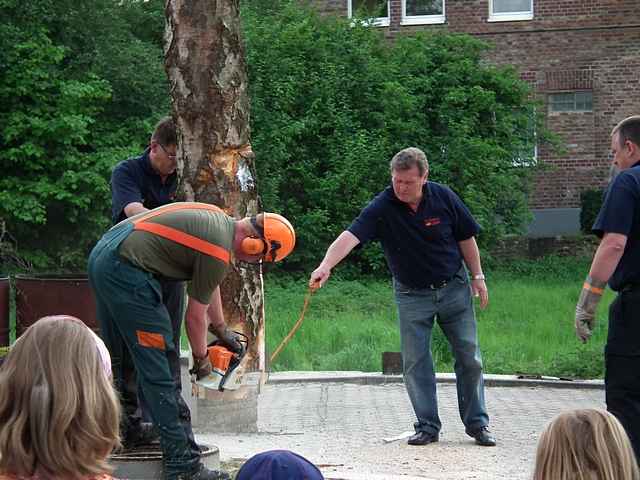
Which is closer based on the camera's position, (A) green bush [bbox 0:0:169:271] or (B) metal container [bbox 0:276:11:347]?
(B) metal container [bbox 0:276:11:347]

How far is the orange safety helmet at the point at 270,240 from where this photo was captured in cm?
628

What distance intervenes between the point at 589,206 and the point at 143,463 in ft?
70.8

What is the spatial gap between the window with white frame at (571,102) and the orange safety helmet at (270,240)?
22.1 m

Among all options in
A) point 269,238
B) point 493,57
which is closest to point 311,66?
point 493,57

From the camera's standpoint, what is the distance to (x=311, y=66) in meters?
22.8

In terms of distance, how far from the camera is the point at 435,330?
13.5 m

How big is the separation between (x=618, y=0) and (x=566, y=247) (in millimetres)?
6398

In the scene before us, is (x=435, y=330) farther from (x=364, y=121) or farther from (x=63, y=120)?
(x=364, y=121)

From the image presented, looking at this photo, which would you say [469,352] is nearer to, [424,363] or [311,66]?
[424,363]

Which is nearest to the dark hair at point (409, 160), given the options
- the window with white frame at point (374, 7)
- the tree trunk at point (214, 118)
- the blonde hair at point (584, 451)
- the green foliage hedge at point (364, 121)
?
the tree trunk at point (214, 118)

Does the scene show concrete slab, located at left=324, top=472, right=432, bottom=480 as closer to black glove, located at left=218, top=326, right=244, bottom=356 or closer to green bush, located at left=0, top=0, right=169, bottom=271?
black glove, located at left=218, top=326, right=244, bottom=356

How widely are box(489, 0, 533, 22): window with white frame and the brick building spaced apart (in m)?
0.04

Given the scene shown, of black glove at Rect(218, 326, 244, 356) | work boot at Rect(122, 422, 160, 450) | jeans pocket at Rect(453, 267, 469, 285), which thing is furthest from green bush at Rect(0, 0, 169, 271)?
black glove at Rect(218, 326, 244, 356)

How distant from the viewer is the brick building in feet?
89.0
